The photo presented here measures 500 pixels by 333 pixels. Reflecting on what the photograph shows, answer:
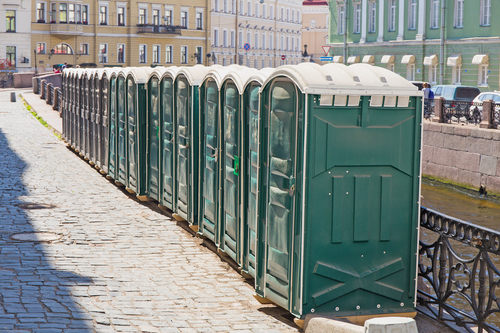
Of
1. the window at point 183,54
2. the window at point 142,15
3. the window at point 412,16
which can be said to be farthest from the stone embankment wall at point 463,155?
the window at point 183,54

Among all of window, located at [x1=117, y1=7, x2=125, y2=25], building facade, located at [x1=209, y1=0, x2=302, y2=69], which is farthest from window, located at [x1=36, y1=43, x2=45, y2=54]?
building facade, located at [x1=209, y1=0, x2=302, y2=69]

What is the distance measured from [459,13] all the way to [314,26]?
6651cm

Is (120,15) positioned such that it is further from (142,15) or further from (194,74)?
(194,74)

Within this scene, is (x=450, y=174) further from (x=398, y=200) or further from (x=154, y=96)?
(x=398, y=200)

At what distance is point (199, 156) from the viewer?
9070 mm

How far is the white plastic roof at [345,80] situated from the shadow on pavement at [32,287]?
2557mm

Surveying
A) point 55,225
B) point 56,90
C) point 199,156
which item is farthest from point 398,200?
point 56,90

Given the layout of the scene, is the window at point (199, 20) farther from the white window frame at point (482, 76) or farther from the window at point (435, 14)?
the white window frame at point (482, 76)

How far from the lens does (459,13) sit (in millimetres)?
36812

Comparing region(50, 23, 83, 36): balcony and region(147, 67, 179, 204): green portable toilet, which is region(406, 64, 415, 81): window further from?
region(50, 23, 83, 36): balcony

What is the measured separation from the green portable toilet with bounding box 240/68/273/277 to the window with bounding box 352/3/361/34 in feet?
132

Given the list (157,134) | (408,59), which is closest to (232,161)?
(157,134)

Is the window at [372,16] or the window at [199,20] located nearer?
the window at [372,16]

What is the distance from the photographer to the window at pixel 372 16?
44.4 metres
